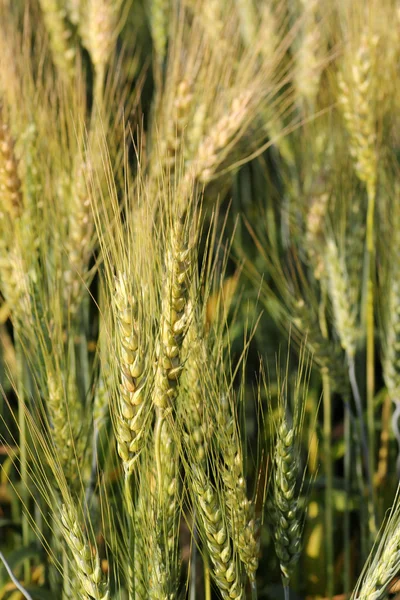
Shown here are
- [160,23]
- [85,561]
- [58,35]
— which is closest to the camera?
[85,561]

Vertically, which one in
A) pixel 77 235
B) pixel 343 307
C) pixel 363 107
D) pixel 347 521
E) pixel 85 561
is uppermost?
pixel 363 107

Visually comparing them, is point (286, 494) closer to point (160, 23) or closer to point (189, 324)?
point (189, 324)

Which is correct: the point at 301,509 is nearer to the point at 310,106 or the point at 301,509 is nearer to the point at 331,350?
the point at 331,350

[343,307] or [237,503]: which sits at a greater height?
[343,307]

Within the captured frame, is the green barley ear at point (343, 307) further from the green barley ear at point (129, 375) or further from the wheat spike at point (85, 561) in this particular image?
the wheat spike at point (85, 561)

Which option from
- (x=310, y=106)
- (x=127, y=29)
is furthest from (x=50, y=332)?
(x=127, y=29)

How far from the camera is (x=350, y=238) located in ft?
5.32

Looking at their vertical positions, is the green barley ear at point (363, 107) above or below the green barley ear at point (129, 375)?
above

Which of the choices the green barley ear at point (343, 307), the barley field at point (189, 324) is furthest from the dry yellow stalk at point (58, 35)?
the green barley ear at point (343, 307)

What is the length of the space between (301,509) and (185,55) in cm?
114

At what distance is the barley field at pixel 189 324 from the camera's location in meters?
0.90

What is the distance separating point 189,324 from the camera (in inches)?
35.4

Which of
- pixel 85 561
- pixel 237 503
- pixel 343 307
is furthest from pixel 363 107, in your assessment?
pixel 85 561

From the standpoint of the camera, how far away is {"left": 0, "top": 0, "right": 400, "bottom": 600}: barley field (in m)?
0.90
